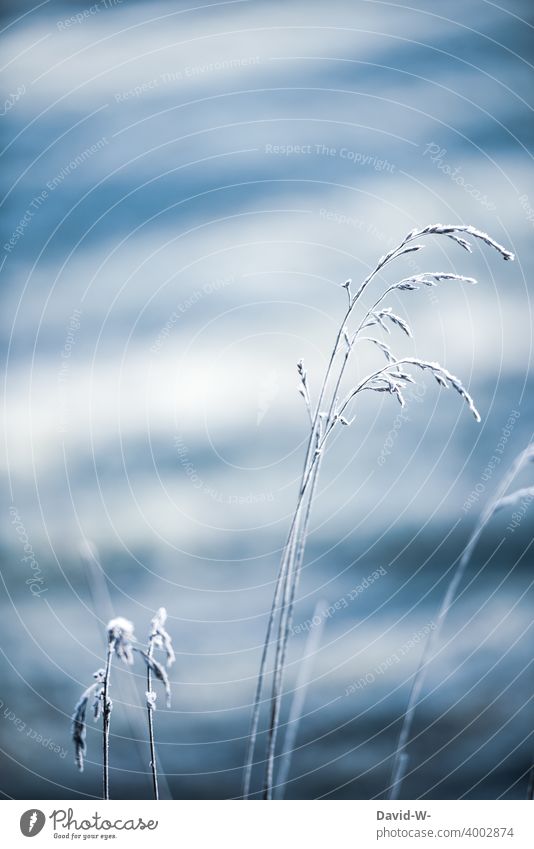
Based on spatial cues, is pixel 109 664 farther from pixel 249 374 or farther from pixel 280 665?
pixel 249 374

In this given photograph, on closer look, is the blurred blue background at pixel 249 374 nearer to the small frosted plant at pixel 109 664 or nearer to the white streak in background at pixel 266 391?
the white streak in background at pixel 266 391

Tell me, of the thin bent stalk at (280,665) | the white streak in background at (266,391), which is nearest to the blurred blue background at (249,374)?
the white streak in background at (266,391)

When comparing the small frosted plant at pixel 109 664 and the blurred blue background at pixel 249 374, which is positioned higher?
the blurred blue background at pixel 249 374

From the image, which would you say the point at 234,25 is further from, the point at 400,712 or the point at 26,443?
the point at 400,712

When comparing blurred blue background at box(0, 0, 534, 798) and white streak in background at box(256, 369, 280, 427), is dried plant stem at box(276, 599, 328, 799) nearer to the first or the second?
blurred blue background at box(0, 0, 534, 798)
